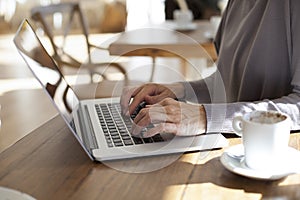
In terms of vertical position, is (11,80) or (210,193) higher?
(210,193)

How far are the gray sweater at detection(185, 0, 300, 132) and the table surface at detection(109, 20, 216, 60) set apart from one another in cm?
76

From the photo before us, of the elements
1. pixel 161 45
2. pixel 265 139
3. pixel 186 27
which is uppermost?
pixel 265 139

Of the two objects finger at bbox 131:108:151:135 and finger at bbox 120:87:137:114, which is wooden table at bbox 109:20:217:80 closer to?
finger at bbox 120:87:137:114

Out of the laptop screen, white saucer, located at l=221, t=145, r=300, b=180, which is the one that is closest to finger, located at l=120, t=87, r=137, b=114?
the laptop screen

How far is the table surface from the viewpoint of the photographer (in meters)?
2.37

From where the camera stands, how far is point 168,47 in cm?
238

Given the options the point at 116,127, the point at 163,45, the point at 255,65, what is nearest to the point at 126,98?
the point at 116,127

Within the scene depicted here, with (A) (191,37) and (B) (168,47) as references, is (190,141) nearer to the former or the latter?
(B) (168,47)

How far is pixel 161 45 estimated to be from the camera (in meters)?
2.37

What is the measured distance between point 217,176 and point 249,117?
0.42 ft

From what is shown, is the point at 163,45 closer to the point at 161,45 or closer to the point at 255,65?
A: the point at 161,45

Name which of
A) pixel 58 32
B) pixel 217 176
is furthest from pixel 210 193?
pixel 58 32

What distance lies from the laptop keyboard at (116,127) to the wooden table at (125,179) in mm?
69

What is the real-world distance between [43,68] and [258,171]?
468 millimetres
